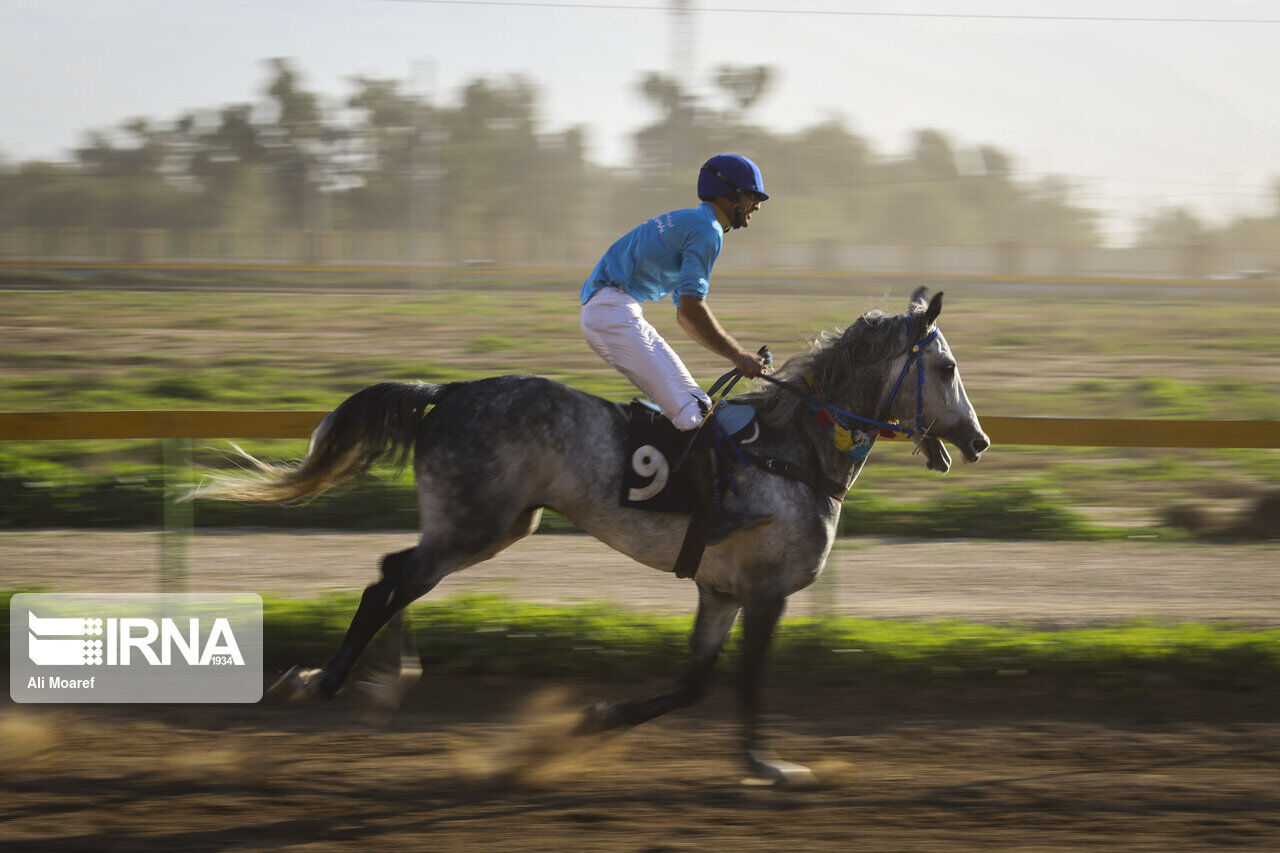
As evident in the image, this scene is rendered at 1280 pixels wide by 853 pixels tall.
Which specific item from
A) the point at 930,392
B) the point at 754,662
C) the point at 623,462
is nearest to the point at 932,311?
the point at 930,392

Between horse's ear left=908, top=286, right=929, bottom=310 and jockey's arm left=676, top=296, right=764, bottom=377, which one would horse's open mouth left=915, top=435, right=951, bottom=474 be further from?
jockey's arm left=676, top=296, right=764, bottom=377

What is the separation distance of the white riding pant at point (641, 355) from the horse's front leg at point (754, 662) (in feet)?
2.47

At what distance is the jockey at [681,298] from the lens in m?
4.84

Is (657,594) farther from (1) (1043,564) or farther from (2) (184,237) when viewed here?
(2) (184,237)

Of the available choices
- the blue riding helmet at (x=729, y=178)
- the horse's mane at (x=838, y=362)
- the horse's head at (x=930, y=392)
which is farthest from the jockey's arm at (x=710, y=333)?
the horse's head at (x=930, y=392)

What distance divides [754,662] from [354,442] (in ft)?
5.92

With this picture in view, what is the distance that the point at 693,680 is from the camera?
5.03 meters

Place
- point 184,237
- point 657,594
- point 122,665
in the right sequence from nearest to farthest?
point 122,665 → point 657,594 → point 184,237

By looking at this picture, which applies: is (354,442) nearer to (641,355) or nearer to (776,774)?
(641,355)

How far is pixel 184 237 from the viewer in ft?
88.2

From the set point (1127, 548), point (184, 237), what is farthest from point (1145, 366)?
point (184, 237)

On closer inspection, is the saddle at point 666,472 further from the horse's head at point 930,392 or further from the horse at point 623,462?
the horse's head at point 930,392

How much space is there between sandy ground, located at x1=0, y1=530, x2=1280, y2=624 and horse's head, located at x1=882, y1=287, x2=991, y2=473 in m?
1.44

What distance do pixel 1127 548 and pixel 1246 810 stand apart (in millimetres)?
4660
